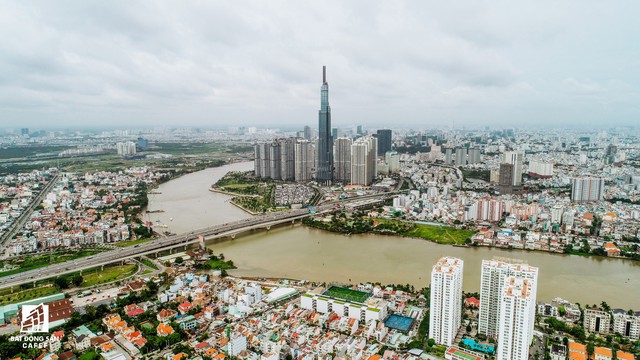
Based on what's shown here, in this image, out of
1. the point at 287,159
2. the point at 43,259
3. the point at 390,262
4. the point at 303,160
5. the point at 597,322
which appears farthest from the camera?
the point at 287,159

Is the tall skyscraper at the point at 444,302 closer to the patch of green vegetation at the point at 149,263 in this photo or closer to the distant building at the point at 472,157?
the patch of green vegetation at the point at 149,263

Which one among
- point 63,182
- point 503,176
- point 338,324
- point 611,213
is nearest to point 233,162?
point 63,182

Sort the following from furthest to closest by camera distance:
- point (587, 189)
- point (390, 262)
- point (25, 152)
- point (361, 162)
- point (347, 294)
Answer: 1. point (25, 152)
2. point (361, 162)
3. point (587, 189)
4. point (390, 262)
5. point (347, 294)

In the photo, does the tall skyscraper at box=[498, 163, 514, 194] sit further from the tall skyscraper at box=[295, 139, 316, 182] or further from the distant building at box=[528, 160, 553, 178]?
the tall skyscraper at box=[295, 139, 316, 182]

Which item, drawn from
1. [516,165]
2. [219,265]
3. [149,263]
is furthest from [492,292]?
[516,165]

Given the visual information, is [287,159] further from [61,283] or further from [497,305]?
[497,305]

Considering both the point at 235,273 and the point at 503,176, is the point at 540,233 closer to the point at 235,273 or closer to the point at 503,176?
the point at 503,176
